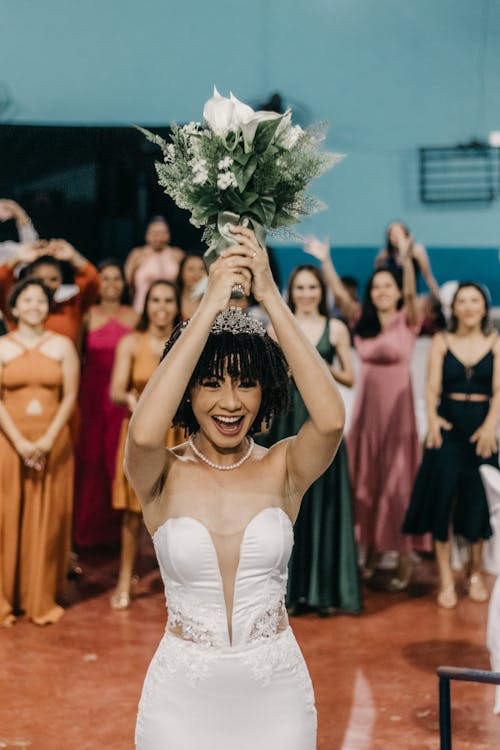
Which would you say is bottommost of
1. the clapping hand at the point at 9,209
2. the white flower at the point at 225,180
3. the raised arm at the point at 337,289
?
the white flower at the point at 225,180

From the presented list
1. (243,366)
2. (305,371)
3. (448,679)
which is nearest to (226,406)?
(243,366)

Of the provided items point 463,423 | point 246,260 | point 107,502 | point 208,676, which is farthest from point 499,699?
point 107,502

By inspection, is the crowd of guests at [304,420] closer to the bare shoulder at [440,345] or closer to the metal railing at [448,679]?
the bare shoulder at [440,345]

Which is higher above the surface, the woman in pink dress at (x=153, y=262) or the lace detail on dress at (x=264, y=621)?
the woman in pink dress at (x=153, y=262)

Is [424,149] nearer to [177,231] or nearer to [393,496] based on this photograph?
[177,231]

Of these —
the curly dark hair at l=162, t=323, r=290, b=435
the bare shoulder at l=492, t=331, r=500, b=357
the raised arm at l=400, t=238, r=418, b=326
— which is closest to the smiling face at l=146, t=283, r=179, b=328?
the raised arm at l=400, t=238, r=418, b=326

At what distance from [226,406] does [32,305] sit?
341cm

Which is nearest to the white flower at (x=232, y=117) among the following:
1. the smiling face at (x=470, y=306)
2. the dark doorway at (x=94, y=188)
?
the smiling face at (x=470, y=306)

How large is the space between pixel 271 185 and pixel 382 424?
4074 mm

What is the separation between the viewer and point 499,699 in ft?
14.3

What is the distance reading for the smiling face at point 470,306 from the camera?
5.85 m

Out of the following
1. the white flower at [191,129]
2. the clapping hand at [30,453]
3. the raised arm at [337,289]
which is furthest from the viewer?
the raised arm at [337,289]

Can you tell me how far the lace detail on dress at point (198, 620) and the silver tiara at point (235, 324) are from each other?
556 mm

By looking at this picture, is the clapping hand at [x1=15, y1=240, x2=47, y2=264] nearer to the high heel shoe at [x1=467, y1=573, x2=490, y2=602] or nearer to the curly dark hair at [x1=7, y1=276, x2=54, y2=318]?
the curly dark hair at [x1=7, y1=276, x2=54, y2=318]
